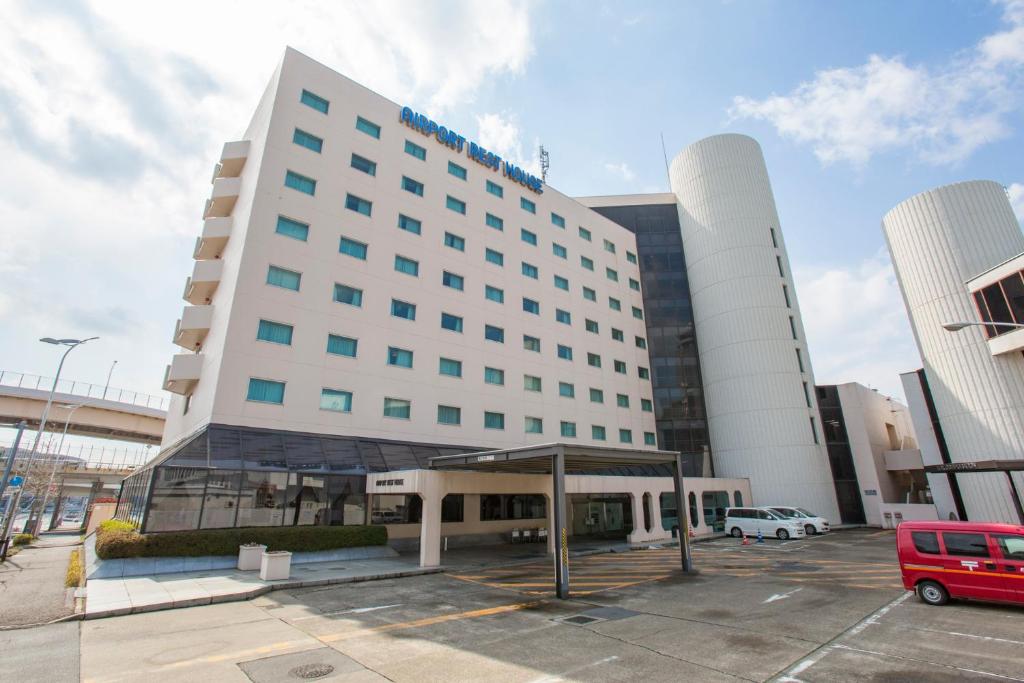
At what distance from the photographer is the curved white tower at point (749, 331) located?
39062mm

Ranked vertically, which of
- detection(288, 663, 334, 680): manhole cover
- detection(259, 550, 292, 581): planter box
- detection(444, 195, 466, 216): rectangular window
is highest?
detection(444, 195, 466, 216): rectangular window

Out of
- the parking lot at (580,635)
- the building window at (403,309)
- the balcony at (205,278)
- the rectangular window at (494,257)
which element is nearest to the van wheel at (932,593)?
the parking lot at (580,635)

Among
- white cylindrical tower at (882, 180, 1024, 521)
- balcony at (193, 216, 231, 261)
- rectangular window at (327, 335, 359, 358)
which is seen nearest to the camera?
white cylindrical tower at (882, 180, 1024, 521)

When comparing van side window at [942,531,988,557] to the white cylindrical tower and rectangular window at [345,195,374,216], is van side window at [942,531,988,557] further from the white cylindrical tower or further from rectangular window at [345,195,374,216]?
rectangular window at [345,195,374,216]

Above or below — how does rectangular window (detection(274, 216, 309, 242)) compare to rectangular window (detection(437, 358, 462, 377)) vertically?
above

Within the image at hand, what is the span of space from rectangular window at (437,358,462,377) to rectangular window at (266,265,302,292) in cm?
978

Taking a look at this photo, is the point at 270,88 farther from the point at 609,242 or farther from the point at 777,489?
the point at 777,489

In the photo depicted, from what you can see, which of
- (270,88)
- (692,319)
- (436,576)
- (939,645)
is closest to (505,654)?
(939,645)

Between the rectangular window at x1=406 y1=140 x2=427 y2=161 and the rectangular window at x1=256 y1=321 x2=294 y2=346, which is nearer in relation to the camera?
the rectangular window at x1=256 y1=321 x2=294 y2=346

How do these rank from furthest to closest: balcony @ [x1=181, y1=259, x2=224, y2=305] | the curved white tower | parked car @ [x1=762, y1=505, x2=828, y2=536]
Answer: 1. the curved white tower
2. parked car @ [x1=762, y1=505, x2=828, y2=536]
3. balcony @ [x1=181, y1=259, x2=224, y2=305]

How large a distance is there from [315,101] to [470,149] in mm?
12098

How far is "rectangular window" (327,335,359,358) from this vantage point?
27.3m

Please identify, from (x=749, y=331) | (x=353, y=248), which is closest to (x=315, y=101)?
(x=353, y=248)

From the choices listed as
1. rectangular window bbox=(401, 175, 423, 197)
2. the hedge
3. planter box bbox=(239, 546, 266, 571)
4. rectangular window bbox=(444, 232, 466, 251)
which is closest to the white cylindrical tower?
rectangular window bbox=(444, 232, 466, 251)
